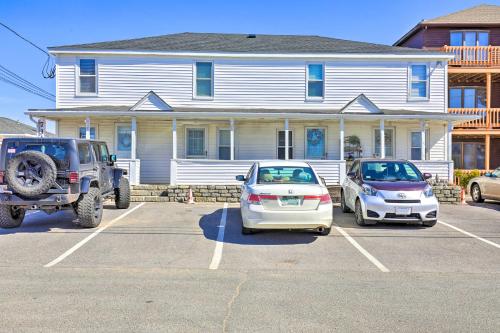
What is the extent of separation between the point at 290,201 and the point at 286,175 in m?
0.92

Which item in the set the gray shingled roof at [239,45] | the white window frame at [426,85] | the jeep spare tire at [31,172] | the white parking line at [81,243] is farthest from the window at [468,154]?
the jeep spare tire at [31,172]

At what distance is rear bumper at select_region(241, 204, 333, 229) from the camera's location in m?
7.50

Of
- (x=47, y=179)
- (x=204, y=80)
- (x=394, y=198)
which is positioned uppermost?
→ (x=204, y=80)

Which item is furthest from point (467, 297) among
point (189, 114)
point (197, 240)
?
point (189, 114)

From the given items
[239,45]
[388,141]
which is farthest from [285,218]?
[239,45]

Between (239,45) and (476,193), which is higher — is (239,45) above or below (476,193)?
above

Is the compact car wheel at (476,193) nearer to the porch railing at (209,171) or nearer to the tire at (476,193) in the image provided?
the tire at (476,193)

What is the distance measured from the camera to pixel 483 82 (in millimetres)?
22156

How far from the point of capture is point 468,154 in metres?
21.9

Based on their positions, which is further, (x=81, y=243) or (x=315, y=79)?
(x=315, y=79)

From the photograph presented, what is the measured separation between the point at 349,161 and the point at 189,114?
6.86 metres

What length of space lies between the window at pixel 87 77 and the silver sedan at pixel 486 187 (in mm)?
15406

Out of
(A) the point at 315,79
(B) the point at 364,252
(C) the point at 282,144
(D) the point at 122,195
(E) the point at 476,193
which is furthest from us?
(A) the point at 315,79

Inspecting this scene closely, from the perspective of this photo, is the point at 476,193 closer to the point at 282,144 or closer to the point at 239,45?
the point at 282,144
